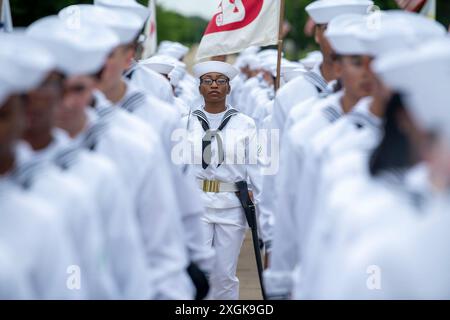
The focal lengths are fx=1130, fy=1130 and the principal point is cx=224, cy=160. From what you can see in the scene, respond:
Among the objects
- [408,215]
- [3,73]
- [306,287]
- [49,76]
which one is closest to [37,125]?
[49,76]

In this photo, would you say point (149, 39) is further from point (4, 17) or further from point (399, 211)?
point (399, 211)

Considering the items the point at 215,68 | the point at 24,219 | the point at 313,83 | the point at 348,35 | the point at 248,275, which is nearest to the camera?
the point at 24,219

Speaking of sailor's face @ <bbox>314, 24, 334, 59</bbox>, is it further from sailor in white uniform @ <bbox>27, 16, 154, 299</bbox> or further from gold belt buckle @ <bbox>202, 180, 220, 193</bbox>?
sailor in white uniform @ <bbox>27, 16, 154, 299</bbox>

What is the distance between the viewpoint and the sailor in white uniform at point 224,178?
8883 mm

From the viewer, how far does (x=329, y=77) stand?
796 cm

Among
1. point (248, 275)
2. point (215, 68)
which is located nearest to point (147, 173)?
point (215, 68)

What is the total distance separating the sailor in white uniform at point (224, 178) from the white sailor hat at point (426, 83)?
5.19 metres

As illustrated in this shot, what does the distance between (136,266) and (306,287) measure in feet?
2.30

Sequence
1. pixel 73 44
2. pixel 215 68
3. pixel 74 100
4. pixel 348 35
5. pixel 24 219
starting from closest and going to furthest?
1. pixel 24 219
2. pixel 73 44
3. pixel 74 100
4. pixel 348 35
5. pixel 215 68

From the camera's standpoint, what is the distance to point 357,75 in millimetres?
5559

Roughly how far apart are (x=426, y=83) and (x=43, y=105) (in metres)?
1.56

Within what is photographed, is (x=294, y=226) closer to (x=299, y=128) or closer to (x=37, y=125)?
(x=299, y=128)

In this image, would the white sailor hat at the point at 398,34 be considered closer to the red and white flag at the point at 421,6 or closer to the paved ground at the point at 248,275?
the red and white flag at the point at 421,6

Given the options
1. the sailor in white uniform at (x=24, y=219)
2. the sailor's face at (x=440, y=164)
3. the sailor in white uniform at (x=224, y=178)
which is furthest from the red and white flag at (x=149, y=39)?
the sailor's face at (x=440, y=164)
